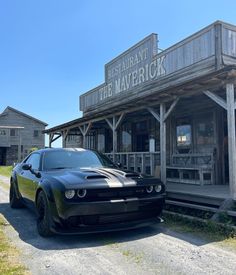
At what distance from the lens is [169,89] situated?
306 inches

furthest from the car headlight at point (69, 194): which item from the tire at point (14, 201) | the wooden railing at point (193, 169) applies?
the wooden railing at point (193, 169)

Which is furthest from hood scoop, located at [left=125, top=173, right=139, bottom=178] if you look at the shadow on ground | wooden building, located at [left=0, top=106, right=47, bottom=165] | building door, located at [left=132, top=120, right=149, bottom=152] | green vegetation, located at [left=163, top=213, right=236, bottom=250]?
wooden building, located at [left=0, top=106, right=47, bottom=165]

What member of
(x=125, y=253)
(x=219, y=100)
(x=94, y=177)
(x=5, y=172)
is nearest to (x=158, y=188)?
(x=94, y=177)

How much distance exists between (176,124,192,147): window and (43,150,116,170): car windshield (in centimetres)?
504

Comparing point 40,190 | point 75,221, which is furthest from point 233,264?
point 40,190

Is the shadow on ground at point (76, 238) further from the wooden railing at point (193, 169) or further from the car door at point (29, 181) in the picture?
the wooden railing at point (193, 169)

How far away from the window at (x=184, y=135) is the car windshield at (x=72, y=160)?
198 inches

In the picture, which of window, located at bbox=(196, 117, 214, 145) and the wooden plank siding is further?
window, located at bbox=(196, 117, 214, 145)

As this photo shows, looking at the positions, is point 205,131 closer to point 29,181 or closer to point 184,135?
point 184,135

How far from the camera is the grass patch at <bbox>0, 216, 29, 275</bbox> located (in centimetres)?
355

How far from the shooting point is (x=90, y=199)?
15.7 ft

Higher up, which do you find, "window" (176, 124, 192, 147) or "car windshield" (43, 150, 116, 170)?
"window" (176, 124, 192, 147)

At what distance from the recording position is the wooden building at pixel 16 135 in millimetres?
41688

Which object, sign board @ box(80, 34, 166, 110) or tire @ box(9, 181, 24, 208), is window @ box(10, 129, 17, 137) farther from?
tire @ box(9, 181, 24, 208)
